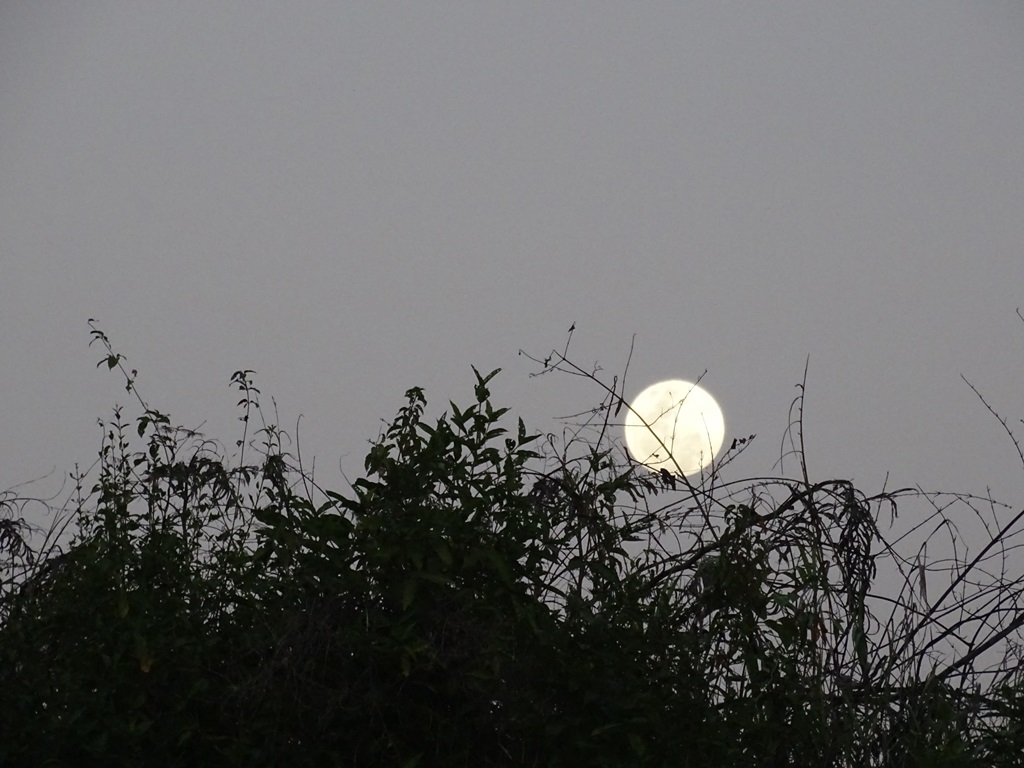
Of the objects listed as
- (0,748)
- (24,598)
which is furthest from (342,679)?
(24,598)

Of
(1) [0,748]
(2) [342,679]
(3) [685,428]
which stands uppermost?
(3) [685,428]

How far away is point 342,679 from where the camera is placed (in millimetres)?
4348

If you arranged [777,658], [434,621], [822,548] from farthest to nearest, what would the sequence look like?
[822,548]
[777,658]
[434,621]

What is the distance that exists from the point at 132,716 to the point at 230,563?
80 centimetres

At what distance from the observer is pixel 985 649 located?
5164mm

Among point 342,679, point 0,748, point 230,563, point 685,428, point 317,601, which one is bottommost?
point 0,748

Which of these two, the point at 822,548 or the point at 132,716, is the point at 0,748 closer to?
the point at 132,716

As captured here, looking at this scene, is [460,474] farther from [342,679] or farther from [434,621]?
[342,679]

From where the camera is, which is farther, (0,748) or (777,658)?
(777,658)

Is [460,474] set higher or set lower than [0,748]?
higher

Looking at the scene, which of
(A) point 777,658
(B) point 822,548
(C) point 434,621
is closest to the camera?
(C) point 434,621

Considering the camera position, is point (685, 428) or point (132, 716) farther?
point (685, 428)

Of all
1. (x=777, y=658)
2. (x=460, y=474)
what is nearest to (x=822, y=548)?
(x=777, y=658)

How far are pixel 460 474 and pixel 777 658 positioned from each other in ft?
4.98
